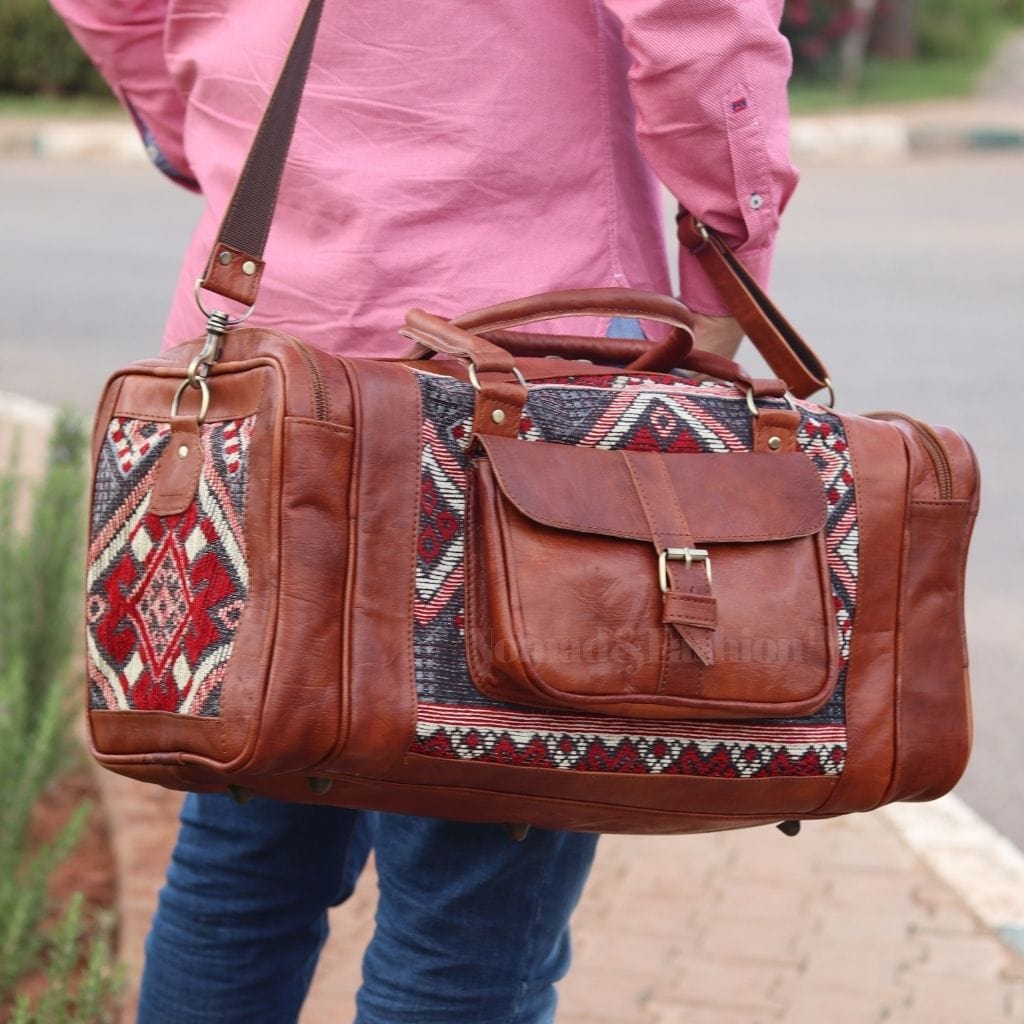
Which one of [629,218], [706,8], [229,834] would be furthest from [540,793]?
[706,8]

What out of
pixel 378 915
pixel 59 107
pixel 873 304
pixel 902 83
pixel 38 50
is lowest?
pixel 59 107

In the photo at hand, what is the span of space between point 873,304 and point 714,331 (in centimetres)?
716

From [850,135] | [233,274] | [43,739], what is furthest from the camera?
[850,135]

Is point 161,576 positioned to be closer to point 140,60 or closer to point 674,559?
point 674,559

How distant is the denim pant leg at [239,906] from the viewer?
78.5 inches

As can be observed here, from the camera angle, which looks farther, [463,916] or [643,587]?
[463,916]

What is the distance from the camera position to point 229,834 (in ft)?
6.55

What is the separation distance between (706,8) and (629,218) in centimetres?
25

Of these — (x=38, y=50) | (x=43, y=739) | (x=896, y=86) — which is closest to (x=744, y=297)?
(x=43, y=739)

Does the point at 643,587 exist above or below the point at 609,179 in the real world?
below

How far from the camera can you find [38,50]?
1745 cm

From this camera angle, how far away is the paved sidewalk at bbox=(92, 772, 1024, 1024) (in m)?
2.92

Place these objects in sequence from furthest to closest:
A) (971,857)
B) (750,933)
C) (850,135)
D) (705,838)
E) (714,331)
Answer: (850,135) → (705,838) → (971,857) → (750,933) → (714,331)

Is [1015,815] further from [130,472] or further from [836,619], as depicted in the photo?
[130,472]
